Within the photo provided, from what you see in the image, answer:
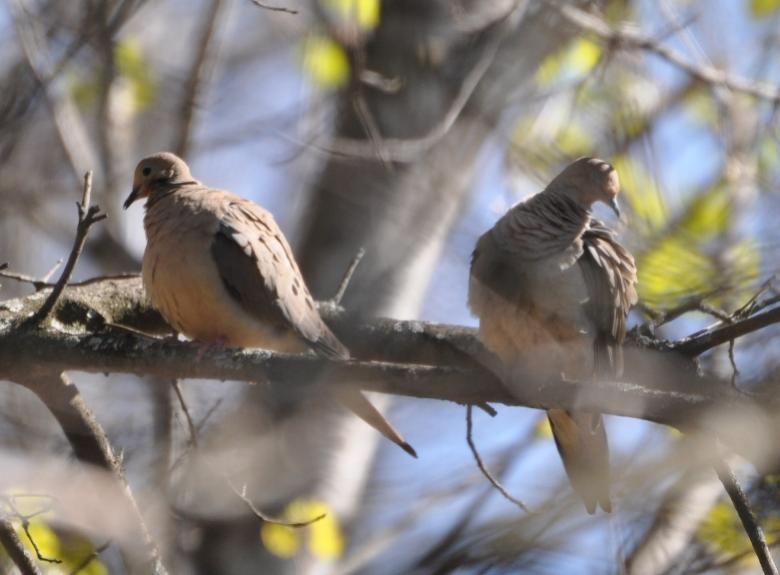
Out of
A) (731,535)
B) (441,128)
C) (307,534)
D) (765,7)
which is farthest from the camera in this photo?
(765,7)

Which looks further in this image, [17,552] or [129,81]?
[129,81]

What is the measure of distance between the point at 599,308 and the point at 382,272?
1.90 m

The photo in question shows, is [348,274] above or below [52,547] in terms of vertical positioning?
above

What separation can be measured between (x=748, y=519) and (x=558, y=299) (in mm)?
1158

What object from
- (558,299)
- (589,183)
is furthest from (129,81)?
(558,299)

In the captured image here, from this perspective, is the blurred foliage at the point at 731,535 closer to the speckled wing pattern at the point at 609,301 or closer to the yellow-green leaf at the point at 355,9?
the speckled wing pattern at the point at 609,301

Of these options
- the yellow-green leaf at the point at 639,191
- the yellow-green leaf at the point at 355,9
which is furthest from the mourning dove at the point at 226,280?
the yellow-green leaf at the point at 355,9

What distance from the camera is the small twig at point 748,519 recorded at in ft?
8.95

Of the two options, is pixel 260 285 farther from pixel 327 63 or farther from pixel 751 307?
pixel 327 63

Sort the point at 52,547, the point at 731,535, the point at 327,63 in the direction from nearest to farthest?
the point at 731,535, the point at 52,547, the point at 327,63

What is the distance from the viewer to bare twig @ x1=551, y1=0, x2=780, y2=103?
5.66 m

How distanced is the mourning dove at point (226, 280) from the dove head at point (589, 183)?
100 centimetres

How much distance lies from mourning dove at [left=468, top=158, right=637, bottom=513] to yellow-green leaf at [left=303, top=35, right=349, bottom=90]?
1.97m

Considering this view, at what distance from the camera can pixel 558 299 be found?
12.4ft
